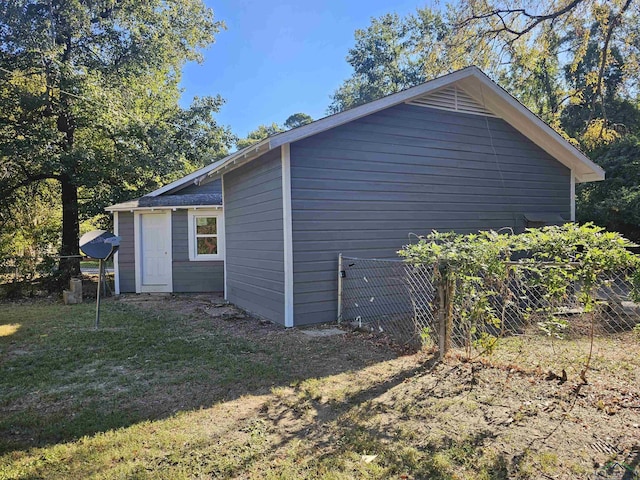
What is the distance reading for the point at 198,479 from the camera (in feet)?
7.61

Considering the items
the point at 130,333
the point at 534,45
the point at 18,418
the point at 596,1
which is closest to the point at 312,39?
the point at 534,45

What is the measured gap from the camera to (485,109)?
779cm

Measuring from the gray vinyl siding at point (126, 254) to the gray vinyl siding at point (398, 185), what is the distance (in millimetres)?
6735

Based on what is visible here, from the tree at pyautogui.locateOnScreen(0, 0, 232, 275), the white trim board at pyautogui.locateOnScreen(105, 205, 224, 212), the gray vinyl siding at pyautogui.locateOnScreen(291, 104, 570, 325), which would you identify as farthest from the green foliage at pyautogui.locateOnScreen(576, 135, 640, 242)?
the tree at pyautogui.locateOnScreen(0, 0, 232, 275)

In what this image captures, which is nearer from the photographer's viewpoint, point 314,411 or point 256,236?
point 314,411

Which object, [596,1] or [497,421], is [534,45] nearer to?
[596,1]

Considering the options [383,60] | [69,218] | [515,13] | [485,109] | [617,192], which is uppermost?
[383,60]

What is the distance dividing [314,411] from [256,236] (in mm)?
4322

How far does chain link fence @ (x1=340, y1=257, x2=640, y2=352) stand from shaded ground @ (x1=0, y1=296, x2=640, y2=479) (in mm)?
386

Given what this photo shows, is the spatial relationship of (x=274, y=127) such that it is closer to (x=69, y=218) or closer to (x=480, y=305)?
(x=69, y=218)

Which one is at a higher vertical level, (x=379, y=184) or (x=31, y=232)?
(x=379, y=184)

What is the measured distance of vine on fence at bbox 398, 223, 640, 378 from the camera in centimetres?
316

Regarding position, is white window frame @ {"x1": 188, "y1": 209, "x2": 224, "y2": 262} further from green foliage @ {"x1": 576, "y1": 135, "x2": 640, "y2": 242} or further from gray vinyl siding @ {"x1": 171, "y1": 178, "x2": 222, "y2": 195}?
green foliage @ {"x1": 576, "y1": 135, "x2": 640, "y2": 242}

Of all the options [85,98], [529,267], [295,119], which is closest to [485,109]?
[529,267]
